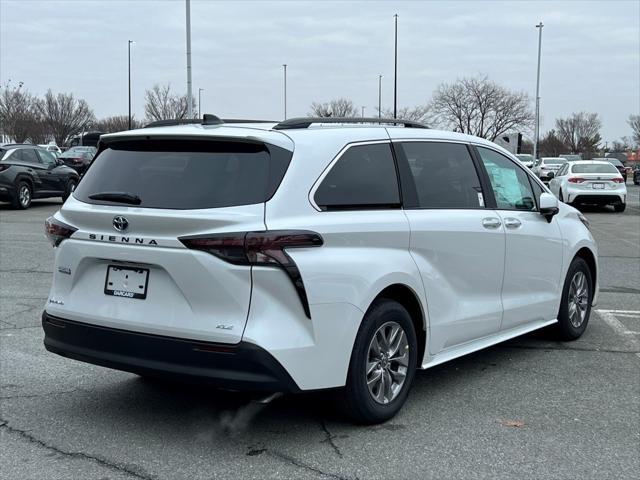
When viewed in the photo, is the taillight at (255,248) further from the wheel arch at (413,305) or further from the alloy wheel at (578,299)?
the alloy wheel at (578,299)

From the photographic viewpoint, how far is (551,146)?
294 ft

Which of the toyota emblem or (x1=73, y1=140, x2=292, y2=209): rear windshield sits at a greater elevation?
(x1=73, y1=140, x2=292, y2=209): rear windshield

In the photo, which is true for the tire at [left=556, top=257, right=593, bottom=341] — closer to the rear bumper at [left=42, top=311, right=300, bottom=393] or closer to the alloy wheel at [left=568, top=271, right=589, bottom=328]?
the alloy wheel at [left=568, top=271, right=589, bottom=328]

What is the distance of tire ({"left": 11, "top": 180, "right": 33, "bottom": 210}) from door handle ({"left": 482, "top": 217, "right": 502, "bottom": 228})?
1671 cm

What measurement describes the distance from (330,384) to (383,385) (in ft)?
1.83

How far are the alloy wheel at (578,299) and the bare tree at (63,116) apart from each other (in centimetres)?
6873

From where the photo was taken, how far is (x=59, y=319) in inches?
164

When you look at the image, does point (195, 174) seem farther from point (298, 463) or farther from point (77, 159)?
point (77, 159)

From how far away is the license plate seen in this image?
3838 millimetres

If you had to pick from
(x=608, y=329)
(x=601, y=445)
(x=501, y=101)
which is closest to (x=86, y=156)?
(x=608, y=329)

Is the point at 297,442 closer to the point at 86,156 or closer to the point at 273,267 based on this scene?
the point at 273,267

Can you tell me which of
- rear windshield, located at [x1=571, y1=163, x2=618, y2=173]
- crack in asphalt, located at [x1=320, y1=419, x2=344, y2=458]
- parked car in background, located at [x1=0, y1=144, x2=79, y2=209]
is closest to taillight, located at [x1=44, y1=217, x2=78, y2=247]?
crack in asphalt, located at [x1=320, y1=419, x2=344, y2=458]

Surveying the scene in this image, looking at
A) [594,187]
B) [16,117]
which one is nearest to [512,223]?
[594,187]

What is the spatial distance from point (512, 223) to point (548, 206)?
0.54 meters
